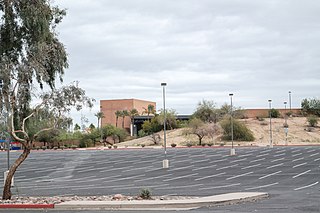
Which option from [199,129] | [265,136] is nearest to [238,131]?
[265,136]

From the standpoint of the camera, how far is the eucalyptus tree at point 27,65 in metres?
19.5

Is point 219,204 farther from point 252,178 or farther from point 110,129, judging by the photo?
point 110,129

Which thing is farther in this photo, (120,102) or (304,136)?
(120,102)

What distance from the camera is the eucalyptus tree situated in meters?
19.5

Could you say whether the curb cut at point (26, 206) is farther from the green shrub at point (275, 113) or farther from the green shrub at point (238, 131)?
the green shrub at point (275, 113)

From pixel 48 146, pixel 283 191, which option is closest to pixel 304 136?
pixel 48 146

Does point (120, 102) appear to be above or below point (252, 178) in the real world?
above

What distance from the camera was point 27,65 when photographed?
1952 cm

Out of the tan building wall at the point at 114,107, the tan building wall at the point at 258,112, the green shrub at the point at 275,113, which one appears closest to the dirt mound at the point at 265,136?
the green shrub at the point at 275,113

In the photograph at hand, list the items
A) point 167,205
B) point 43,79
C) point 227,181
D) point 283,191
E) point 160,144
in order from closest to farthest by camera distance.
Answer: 1. point 167,205
2. point 43,79
3. point 283,191
4. point 227,181
5. point 160,144

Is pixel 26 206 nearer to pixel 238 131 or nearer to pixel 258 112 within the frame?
pixel 238 131

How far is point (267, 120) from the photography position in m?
127

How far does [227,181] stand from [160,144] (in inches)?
3114

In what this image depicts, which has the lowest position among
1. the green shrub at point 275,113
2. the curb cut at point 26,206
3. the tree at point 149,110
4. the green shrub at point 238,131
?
the curb cut at point 26,206
